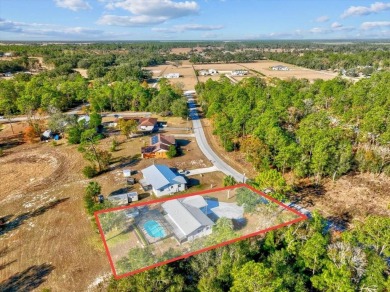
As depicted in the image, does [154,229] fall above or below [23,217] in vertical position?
above

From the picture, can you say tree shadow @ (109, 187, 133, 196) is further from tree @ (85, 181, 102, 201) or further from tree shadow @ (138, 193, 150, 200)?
tree @ (85, 181, 102, 201)

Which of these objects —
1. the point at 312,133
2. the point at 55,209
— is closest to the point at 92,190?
the point at 55,209

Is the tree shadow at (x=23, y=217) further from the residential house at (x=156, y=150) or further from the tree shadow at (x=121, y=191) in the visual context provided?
the residential house at (x=156, y=150)

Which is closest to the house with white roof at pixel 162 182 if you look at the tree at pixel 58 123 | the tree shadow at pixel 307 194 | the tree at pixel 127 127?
the tree shadow at pixel 307 194

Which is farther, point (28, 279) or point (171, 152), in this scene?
point (171, 152)

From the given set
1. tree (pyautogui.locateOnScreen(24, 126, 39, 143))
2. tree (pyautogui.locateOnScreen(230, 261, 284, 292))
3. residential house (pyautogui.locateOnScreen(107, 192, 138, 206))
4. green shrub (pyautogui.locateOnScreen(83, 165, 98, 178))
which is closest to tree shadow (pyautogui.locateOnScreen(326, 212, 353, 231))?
tree (pyautogui.locateOnScreen(230, 261, 284, 292))

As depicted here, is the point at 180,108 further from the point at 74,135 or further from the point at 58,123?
the point at 58,123
